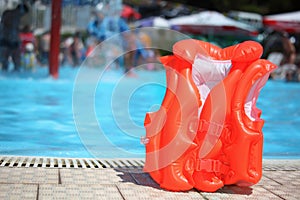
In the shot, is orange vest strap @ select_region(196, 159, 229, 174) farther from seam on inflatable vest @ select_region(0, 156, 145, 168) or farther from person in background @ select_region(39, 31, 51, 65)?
person in background @ select_region(39, 31, 51, 65)

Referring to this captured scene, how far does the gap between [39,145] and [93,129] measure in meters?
1.27

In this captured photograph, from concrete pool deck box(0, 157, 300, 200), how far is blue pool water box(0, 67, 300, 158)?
23.0 inches

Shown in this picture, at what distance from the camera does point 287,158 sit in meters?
5.52

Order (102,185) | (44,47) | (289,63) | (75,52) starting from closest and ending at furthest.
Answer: (102,185), (44,47), (289,63), (75,52)

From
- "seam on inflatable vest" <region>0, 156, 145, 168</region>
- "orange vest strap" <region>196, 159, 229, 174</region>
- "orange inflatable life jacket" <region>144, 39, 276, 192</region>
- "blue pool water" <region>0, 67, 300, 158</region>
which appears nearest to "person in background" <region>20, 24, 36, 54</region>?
"blue pool water" <region>0, 67, 300, 158</region>

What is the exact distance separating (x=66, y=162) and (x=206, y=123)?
132cm

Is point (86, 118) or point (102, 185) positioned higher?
point (102, 185)

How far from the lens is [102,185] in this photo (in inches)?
149

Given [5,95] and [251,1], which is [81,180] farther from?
[251,1]

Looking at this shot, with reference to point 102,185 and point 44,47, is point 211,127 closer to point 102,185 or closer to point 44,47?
point 102,185

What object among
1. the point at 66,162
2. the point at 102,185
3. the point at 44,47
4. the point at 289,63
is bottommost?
the point at 289,63

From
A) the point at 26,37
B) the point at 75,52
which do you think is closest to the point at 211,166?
the point at 26,37

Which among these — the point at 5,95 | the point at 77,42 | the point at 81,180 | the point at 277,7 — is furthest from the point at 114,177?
the point at 277,7

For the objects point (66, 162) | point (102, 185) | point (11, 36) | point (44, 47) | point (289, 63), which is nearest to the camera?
point (102, 185)
